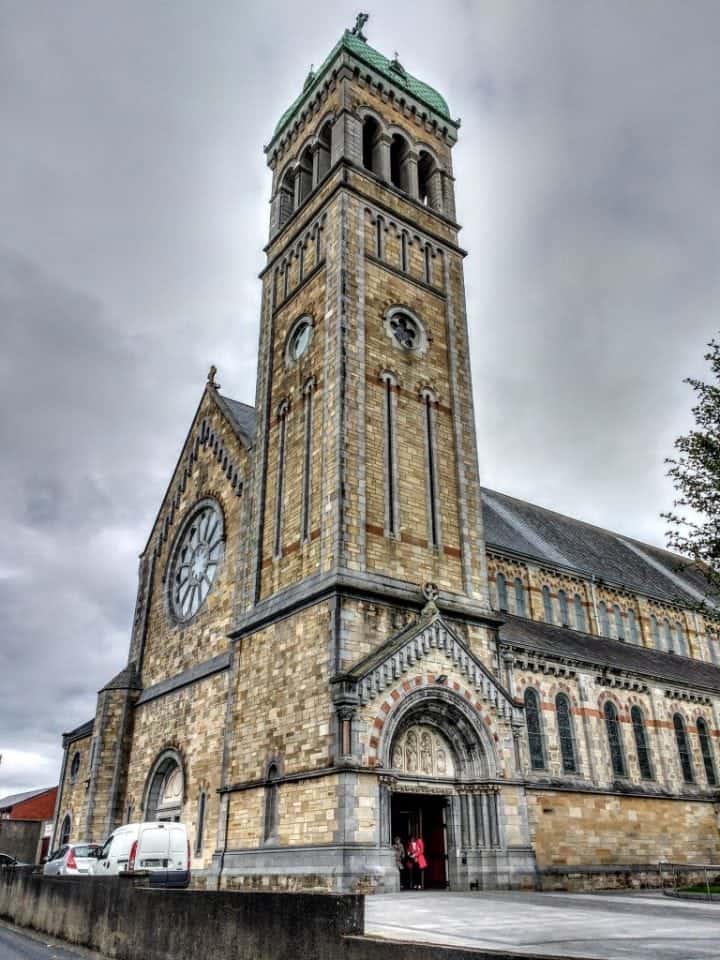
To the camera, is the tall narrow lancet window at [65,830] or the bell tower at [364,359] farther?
the tall narrow lancet window at [65,830]

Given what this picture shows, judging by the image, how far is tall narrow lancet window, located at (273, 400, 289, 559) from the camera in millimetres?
25391

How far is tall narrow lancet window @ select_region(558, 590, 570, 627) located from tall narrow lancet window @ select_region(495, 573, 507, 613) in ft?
11.8

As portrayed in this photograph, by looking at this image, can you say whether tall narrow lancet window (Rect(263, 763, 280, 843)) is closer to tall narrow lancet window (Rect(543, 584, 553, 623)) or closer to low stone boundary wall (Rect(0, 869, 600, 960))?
low stone boundary wall (Rect(0, 869, 600, 960))

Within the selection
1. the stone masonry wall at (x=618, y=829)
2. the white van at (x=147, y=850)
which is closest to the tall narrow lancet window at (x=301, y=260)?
the white van at (x=147, y=850)

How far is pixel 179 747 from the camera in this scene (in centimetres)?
2727

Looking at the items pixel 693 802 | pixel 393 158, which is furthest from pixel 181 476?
pixel 693 802

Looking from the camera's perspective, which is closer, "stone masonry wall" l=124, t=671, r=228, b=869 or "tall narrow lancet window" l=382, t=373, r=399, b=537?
"tall narrow lancet window" l=382, t=373, r=399, b=537

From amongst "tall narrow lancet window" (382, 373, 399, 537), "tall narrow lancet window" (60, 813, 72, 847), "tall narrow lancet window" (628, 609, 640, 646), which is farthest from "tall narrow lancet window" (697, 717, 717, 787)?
"tall narrow lancet window" (60, 813, 72, 847)

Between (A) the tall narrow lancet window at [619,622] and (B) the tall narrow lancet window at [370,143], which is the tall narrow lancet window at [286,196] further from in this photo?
(A) the tall narrow lancet window at [619,622]

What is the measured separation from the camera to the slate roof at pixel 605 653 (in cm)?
2736

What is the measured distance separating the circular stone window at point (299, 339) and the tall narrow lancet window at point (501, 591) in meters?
12.0

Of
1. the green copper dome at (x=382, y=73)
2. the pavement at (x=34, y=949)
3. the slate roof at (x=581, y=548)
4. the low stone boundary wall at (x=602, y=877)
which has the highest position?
the green copper dome at (x=382, y=73)

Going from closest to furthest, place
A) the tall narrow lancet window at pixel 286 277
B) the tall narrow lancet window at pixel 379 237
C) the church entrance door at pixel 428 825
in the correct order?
1. the church entrance door at pixel 428 825
2. the tall narrow lancet window at pixel 379 237
3. the tall narrow lancet window at pixel 286 277

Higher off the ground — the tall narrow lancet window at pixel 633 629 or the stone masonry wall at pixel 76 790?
the tall narrow lancet window at pixel 633 629
